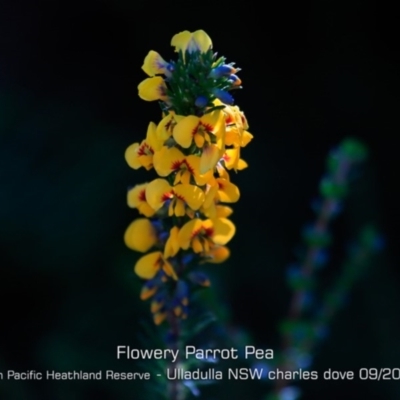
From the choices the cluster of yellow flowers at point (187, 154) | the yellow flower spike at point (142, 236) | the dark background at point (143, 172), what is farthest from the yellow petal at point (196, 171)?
the dark background at point (143, 172)

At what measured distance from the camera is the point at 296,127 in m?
1.79

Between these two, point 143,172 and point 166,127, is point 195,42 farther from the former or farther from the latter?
point 143,172

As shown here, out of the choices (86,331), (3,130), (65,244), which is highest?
(3,130)

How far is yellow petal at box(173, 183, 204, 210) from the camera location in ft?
2.84

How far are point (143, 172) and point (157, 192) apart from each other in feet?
2.60

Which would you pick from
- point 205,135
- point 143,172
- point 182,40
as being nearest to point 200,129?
point 205,135

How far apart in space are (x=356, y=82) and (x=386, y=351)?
557 mm

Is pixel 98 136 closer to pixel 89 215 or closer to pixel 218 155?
pixel 89 215

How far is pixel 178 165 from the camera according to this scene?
0.87 m

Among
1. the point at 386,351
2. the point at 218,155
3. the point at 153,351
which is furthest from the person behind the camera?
the point at 386,351

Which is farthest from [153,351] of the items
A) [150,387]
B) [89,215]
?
[89,215]

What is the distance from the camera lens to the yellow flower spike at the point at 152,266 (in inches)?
37.1

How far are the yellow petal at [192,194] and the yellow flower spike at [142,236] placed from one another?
9 cm

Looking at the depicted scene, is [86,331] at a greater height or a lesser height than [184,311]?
greater
